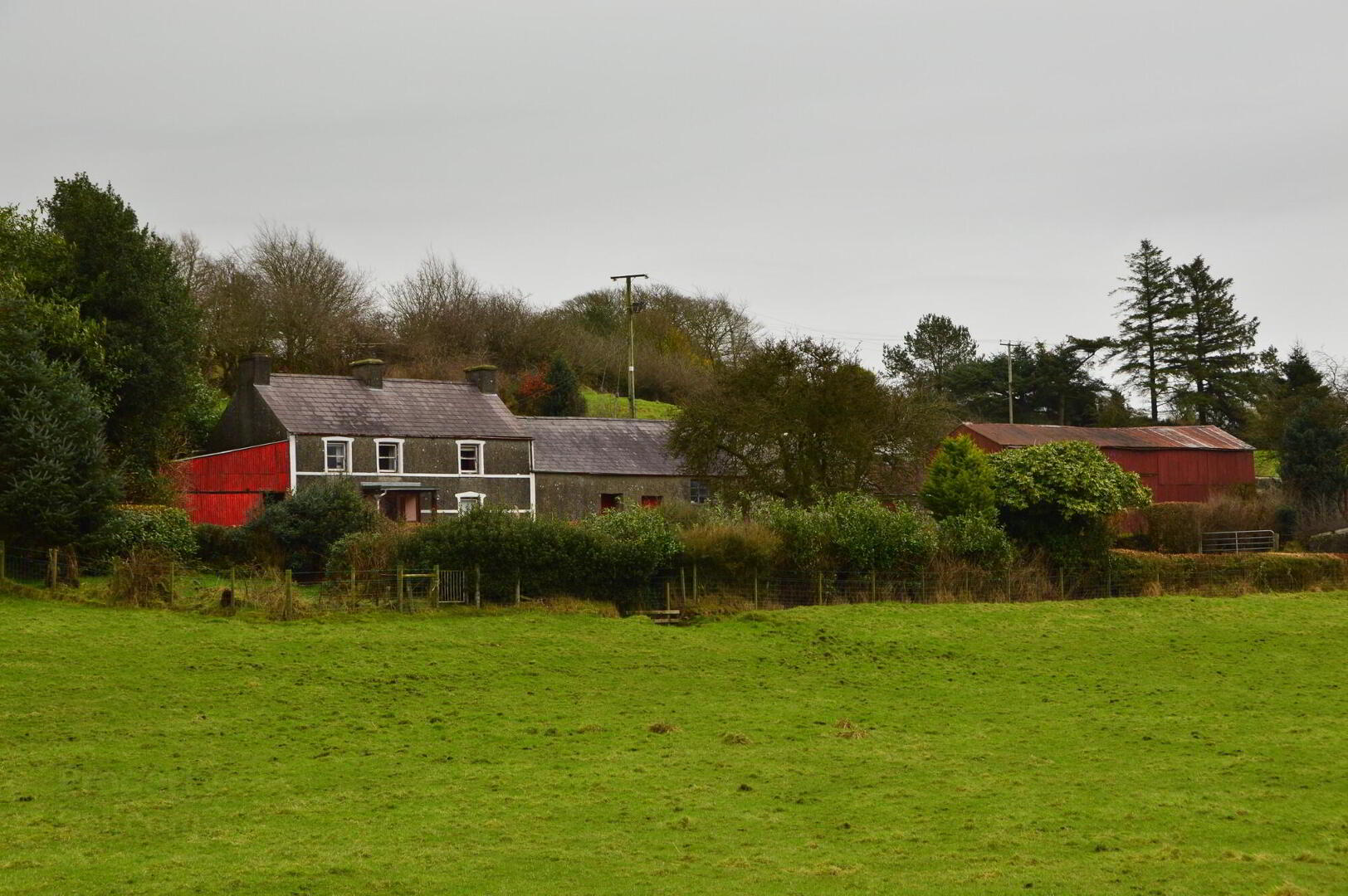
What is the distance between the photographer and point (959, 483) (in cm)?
4181

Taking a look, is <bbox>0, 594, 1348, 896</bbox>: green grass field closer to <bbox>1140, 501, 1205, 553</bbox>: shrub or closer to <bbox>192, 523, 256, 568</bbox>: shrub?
<bbox>192, 523, 256, 568</bbox>: shrub

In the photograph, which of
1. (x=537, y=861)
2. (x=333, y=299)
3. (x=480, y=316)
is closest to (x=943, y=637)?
(x=537, y=861)

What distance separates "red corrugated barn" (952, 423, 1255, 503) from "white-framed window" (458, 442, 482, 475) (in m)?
23.6

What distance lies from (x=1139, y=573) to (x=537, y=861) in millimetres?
31399

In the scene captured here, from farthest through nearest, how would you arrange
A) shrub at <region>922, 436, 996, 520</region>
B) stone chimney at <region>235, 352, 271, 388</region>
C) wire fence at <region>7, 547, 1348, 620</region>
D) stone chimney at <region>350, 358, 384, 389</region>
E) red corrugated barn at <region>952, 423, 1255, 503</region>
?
red corrugated barn at <region>952, 423, 1255, 503</region> < stone chimney at <region>350, 358, 384, 389</region> < stone chimney at <region>235, 352, 271, 388</region> < shrub at <region>922, 436, 996, 520</region> < wire fence at <region>7, 547, 1348, 620</region>

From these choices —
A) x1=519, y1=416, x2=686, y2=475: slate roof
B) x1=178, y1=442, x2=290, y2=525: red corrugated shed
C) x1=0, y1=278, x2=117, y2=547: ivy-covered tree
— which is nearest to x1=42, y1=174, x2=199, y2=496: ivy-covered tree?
x1=178, y1=442, x2=290, y2=525: red corrugated shed

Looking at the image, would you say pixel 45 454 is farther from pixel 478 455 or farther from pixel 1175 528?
pixel 1175 528

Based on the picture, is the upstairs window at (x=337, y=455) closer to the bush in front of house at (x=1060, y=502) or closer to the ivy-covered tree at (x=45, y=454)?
the ivy-covered tree at (x=45, y=454)

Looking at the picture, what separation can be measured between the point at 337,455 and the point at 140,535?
49.3 ft

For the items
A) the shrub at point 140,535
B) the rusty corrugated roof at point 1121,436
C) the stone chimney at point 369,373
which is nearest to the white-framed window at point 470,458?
the stone chimney at point 369,373

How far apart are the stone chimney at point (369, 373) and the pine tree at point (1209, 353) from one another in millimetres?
55925

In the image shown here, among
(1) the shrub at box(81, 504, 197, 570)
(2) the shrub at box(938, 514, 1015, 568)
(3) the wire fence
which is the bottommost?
(3) the wire fence

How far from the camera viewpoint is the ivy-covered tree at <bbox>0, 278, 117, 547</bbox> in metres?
32.4

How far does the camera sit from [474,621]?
31297 mm
